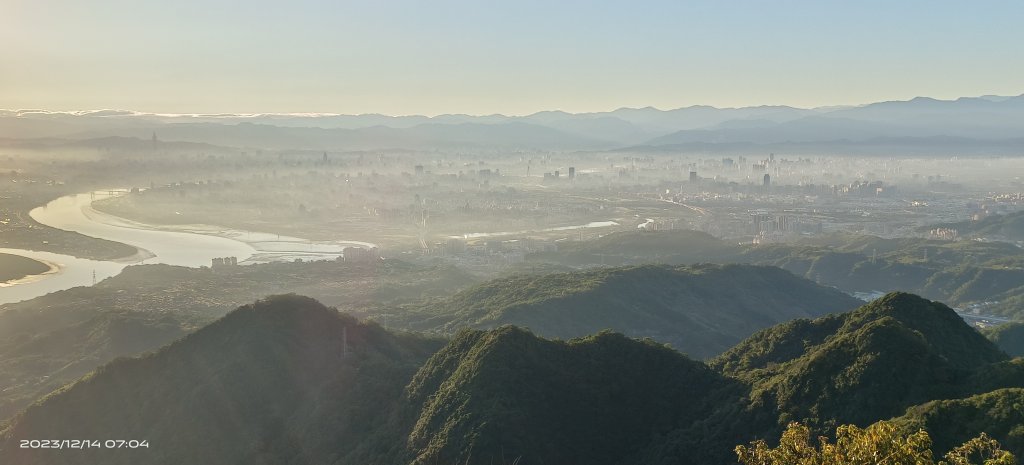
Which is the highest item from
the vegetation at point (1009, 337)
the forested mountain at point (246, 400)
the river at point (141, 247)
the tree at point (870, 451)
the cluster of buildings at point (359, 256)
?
the tree at point (870, 451)

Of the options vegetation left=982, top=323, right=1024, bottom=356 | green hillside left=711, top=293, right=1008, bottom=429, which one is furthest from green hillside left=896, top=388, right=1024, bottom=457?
vegetation left=982, top=323, right=1024, bottom=356

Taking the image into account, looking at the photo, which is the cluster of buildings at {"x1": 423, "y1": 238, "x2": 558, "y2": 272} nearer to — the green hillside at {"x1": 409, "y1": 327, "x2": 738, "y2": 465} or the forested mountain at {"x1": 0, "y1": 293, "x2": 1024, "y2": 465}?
the forested mountain at {"x1": 0, "y1": 293, "x2": 1024, "y2": 465}

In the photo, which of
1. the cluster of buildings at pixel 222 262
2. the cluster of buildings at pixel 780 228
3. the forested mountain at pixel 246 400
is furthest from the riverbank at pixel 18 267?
the cluster of buildings at pixel 780 228

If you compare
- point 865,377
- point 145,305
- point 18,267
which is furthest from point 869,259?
point 18,267

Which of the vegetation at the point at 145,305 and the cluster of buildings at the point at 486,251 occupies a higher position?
the vegetation at the point at 145,305

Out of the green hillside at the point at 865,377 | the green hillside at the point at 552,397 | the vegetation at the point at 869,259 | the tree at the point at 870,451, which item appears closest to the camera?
the tree at the point at 870,451

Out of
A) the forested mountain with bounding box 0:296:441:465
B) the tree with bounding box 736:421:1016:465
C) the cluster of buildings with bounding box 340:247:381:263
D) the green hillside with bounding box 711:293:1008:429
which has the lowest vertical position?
the cluster of buildings with bounding box 340:247:381:263

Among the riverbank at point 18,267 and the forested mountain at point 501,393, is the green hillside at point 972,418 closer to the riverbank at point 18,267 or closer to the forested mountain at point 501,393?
the forested mountain at point 501,393
